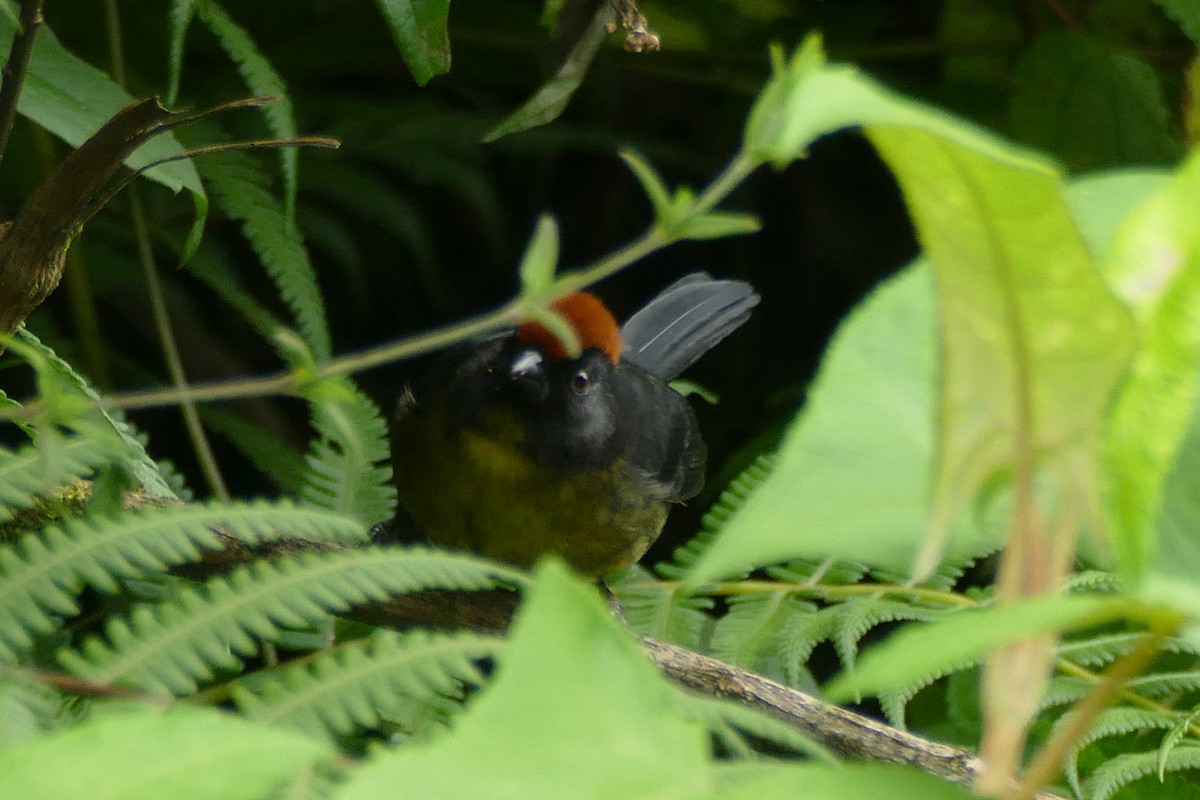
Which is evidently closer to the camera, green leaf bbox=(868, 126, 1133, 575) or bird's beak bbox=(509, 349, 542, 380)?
green leaf bbox=(868, 126, 1133, 575)

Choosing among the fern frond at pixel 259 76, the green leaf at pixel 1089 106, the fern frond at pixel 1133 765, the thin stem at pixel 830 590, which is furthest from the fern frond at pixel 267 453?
the green leaf at pixel 1089 106

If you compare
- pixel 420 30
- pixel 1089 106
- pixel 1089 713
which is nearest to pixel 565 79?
pixel 420 30

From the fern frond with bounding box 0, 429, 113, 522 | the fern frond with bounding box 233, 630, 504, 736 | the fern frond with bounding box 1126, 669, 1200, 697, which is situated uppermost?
the fern frond with bounding box 0, 429, 113, 522

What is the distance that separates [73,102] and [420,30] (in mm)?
465

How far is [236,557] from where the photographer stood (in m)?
1.40

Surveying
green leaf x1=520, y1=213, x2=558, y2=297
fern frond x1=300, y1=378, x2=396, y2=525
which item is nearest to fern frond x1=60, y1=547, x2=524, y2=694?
green leaf x1=520, y1=213, x2=558, y2=297

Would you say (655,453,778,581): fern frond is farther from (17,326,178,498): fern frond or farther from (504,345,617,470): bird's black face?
(17,326,178,498): fern frond

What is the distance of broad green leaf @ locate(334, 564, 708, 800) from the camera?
533mm

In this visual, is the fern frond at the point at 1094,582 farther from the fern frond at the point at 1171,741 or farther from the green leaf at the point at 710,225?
the green leaf at the point at 710,225

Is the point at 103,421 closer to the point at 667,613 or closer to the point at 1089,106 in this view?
the point at 667,613

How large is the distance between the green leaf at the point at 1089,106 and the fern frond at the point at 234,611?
2.36m

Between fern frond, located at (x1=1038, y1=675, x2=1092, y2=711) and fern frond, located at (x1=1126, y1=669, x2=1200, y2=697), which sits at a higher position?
fern frond, located at (x1=1126, y1=669, x2=1200, y2=697)

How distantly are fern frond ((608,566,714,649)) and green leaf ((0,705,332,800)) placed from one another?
162 centimetres

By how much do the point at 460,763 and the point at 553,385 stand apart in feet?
7.36
